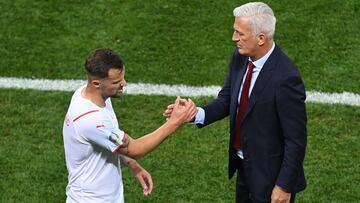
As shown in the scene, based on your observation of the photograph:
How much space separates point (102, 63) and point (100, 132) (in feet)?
1.47

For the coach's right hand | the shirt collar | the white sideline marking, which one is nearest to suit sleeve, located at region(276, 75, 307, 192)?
the shirt collar

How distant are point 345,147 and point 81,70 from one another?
3.50 metres

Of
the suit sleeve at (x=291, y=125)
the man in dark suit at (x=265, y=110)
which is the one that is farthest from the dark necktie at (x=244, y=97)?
the suit sleeve at (x=291, y=125)

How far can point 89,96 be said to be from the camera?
539 centimetres

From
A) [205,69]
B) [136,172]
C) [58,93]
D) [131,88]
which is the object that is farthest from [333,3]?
[136,172]

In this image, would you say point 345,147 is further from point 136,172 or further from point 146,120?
point 136,172

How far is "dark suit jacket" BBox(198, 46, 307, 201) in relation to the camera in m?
5.48

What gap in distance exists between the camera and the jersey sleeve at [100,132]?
17.3 feet

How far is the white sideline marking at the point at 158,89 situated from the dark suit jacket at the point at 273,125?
12.0 ft

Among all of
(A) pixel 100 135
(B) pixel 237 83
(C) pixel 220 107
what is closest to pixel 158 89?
(C) pixel 220 107

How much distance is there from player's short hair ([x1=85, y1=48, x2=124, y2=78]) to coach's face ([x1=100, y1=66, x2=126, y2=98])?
3cm

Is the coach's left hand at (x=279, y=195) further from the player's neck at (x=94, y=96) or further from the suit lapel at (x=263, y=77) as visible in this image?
the player's neck at (x=94, y=96)

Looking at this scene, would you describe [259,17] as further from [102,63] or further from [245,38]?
[102,63]

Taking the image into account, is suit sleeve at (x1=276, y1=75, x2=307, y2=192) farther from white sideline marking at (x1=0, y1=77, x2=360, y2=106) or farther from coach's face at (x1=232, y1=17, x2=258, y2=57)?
white sideline marking at (x1=0, y1=77, x2=360, y2=106)
